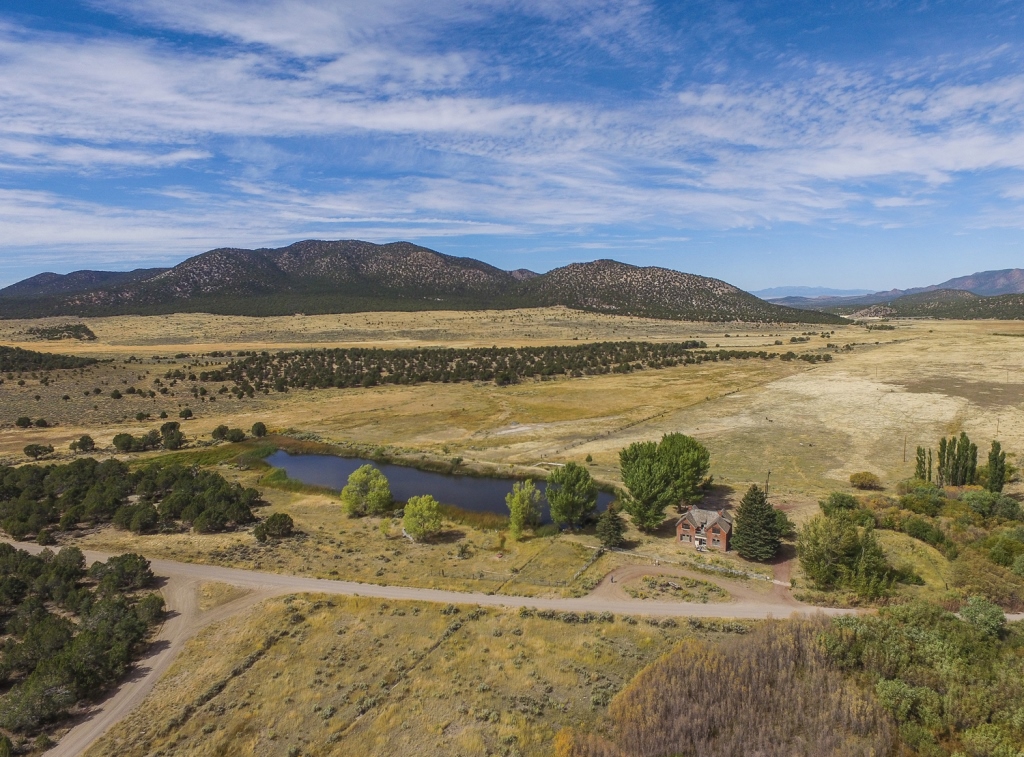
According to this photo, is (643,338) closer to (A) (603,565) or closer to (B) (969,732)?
(A) (603,565)

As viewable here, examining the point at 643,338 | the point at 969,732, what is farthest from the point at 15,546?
the point at 643,338

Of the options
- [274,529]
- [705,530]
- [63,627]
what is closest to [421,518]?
[274,529]

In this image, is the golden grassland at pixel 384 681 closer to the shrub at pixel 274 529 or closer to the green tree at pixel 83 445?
the shrub at pixel 274 529

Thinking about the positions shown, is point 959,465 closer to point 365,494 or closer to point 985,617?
point 985,617

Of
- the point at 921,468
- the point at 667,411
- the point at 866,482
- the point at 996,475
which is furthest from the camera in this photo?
the point at 667,411

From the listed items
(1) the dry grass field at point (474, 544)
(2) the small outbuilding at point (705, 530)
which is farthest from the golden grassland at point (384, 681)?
(2) the small outbuilding at point (705, 530)

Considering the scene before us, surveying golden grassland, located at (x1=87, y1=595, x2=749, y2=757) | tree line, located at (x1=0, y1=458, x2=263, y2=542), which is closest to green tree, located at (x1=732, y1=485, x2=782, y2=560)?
golden grassland, located at (x1=87, y1=595, x2=749, y2=757)
